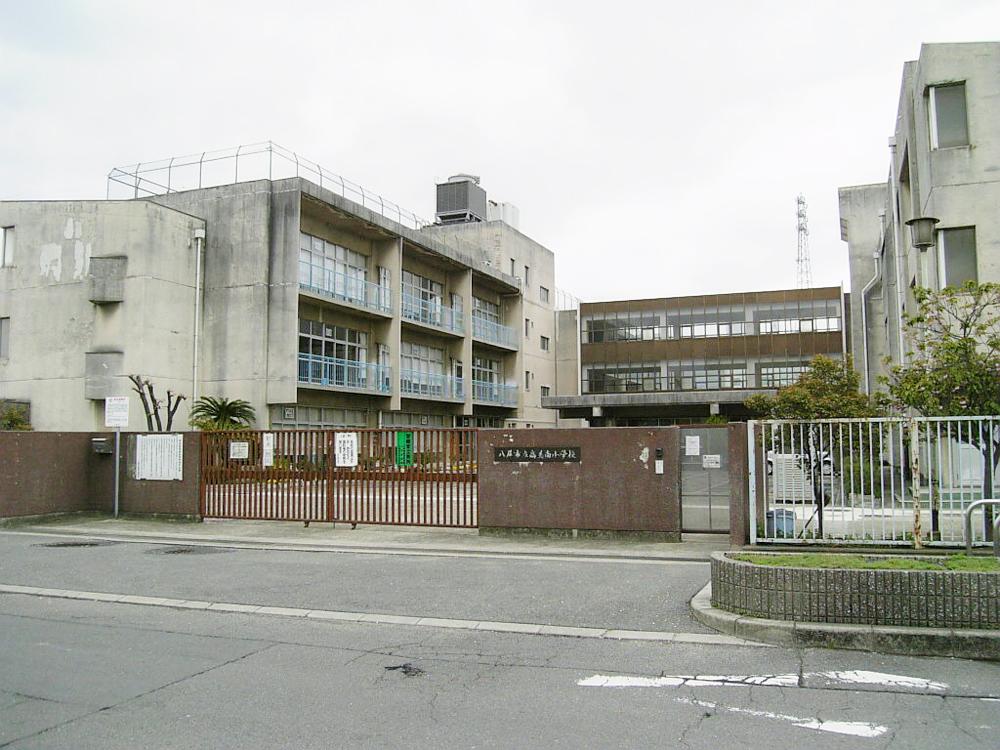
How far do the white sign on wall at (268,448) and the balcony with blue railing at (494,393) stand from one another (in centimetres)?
3025

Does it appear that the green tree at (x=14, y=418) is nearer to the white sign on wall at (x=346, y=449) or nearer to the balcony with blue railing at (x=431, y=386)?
the balcony with blue railing at (x=431, y=386)

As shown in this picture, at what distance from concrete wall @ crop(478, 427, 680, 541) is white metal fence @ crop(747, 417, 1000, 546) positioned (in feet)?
7.22

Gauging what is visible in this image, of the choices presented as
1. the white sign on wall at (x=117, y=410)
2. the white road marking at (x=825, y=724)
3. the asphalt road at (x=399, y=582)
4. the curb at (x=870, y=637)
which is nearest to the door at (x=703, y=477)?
the asphalt road at (x=399, y=582)

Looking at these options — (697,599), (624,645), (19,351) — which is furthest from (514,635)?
(19,351)

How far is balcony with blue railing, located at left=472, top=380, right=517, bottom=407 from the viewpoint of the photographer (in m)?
47.6

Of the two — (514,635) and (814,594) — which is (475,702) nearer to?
(514,635)

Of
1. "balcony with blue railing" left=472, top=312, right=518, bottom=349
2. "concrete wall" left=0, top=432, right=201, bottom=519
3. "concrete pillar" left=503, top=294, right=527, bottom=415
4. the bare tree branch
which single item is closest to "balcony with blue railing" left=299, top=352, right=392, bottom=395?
the bare tree branch

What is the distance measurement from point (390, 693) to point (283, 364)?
86.8 feet

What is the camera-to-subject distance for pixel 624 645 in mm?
7266

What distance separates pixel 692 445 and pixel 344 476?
6.73 meters

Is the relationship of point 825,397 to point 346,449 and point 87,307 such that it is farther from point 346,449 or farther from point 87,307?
point 87,307

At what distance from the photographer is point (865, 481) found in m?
10.9

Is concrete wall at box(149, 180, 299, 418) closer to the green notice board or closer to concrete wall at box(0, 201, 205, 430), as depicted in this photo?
concrete wall at box(0, 201, 205, 430)

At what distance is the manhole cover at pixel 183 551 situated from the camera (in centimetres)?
1345
